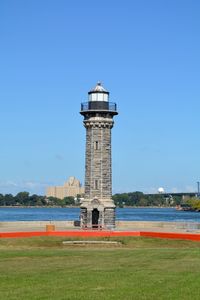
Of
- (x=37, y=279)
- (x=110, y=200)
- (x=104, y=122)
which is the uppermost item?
(x=104, y=122)

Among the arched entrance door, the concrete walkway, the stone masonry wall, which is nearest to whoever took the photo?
the stone masonry wall

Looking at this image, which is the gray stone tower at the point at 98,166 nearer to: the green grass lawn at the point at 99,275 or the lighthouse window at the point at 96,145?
the lighthouse window at the point at 96,145

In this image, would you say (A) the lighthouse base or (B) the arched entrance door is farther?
(B) the arched entrance door

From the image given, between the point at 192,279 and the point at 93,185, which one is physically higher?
the point at 93,185

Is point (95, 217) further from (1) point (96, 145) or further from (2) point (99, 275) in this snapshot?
(2) point (99, 275)

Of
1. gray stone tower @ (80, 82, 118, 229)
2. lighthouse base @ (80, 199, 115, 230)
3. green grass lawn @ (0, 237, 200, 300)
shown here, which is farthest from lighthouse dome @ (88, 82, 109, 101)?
green grass lawn @ (0, 237, 200, 300)

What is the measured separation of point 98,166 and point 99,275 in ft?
110

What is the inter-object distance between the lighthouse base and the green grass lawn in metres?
23.4

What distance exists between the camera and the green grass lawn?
1764 cm

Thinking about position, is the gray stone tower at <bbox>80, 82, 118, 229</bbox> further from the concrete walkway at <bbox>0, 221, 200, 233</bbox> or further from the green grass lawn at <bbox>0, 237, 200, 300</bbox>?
the green grass lawn at <bbox>0, 237, 200, 300</bbox>

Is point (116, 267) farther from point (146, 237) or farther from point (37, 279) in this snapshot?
point (146, 237)

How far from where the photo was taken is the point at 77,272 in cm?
2220

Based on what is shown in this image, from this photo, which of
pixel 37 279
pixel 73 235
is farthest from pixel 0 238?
pixel 37 279

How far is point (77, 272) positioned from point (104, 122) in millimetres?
33592
